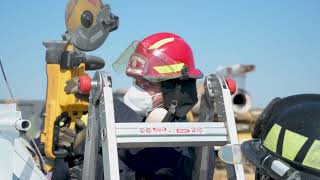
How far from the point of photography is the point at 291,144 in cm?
162

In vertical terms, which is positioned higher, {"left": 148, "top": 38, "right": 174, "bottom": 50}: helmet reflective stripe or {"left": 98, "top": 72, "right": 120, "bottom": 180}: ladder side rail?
{"left": 148, "top": 38, "right": 174, "bottom": 50}: helmet reflective stripe

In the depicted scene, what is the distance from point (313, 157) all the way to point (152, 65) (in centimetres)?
165

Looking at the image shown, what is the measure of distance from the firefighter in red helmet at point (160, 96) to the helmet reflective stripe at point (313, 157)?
1466mm

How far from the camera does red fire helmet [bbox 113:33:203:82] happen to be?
3.10 meters

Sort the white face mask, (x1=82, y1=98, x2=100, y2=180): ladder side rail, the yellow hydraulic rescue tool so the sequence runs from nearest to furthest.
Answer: (x1=82, y1=98, x2=100, y2=180): ladder side rail
the white face mask
the yellow hydraulic rescue tool

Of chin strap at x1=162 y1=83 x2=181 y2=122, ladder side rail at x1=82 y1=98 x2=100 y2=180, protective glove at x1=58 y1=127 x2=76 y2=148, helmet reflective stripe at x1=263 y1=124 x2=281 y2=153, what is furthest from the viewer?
protective glove at x1=58 y1=127 x2=76 y2=148

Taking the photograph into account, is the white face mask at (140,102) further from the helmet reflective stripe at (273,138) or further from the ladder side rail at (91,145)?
the helmet reflective stripe at (273,138)

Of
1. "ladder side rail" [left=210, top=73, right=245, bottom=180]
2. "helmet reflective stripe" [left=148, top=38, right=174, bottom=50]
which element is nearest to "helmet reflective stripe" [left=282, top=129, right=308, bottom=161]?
"ladder side rail" [left=210, top=73, right=245, bottom=180]

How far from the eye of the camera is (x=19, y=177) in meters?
2.40

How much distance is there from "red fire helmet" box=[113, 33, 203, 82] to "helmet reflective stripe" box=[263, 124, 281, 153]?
1375 millimetres

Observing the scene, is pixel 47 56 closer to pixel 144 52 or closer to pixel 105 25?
pixel 105 25

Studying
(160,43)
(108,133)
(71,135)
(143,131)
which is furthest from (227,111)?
(71,135)

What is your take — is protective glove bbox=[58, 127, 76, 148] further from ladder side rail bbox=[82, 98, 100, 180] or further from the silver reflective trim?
the silver reflective trim

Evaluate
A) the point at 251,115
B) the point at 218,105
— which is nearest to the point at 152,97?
the point at 218,105
